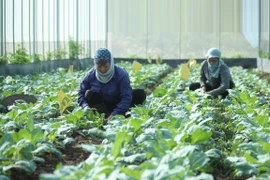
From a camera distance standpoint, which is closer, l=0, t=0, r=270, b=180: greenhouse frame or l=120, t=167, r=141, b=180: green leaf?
l=120, t=167, r=141, b=180: green leaf

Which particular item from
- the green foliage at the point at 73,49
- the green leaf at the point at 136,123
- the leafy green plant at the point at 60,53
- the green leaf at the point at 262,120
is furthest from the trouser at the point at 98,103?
the green foliage at the point at 73,49

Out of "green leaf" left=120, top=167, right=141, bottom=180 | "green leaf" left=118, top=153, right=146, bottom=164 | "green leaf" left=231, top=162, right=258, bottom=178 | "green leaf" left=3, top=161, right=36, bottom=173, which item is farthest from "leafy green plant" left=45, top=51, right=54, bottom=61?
"green leaf" left=120, top=167, right=141, bottom=180

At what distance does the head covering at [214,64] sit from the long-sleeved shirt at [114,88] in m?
2.81

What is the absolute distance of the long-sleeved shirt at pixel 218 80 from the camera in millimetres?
9637

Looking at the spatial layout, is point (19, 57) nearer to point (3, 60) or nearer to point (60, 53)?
point (3, 60)

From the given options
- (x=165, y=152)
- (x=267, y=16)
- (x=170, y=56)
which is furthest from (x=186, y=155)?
(x=170, y=56)

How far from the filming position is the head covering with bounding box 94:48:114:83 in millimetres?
6895

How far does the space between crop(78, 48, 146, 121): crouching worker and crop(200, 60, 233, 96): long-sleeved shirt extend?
2.58 metres

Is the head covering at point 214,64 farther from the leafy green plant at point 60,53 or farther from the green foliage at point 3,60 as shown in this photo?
the leafy green plant at point 60,53

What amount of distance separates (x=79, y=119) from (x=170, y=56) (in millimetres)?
25230

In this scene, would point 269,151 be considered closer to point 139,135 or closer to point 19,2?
point 139,135

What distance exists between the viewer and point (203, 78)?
1020cm

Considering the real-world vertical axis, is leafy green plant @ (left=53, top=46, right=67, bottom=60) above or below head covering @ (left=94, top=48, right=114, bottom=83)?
above

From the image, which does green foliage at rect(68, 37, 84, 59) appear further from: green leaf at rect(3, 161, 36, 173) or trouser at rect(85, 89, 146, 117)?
green leaf at rect(3, 161, 36, 173)
